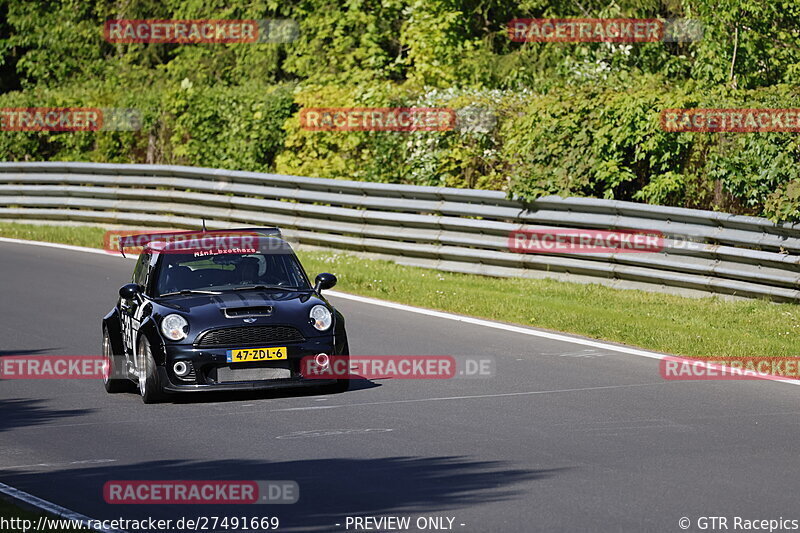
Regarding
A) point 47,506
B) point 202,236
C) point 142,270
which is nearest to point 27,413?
point 142,270

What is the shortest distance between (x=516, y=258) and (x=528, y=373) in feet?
19.7

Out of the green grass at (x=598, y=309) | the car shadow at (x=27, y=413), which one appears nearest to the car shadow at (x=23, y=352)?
the car shadow at (x=27, y=413)

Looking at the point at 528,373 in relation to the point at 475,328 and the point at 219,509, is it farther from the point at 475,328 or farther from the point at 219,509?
the point at 219,509

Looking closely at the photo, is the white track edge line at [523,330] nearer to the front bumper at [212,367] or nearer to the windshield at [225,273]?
the windshield at [225,273]

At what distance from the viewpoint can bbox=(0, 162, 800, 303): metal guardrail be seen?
1642 centimetres

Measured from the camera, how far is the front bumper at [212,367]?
11.3 meters

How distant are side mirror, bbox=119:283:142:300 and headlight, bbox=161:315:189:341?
0.71 meters

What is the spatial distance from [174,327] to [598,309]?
6.46m

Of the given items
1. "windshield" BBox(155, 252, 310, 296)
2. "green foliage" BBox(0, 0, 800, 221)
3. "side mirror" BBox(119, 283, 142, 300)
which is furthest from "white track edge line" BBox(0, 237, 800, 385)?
"side mirror" BBox(119, 283, 142, 300)

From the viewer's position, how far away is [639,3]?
84.2 feet

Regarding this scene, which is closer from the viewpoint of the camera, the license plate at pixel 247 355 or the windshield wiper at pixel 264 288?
the license plate at pixel 247 355

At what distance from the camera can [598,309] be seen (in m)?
16.2

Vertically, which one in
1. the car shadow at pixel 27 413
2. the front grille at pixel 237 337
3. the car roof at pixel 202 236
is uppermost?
the car roof at pixel 202 236

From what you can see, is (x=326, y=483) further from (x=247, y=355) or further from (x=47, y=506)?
(x=247, y=355)
